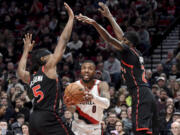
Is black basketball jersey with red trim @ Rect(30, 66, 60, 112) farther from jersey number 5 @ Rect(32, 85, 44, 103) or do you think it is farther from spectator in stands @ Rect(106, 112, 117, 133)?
spectator in stands @ Rect(106, 112, 117, 133)

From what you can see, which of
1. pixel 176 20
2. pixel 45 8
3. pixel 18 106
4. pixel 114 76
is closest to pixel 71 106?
pixel 18 106

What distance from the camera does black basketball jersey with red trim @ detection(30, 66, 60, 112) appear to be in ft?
18.3

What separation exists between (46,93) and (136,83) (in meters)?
1.52

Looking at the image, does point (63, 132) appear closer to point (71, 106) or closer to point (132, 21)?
point (71, 106)

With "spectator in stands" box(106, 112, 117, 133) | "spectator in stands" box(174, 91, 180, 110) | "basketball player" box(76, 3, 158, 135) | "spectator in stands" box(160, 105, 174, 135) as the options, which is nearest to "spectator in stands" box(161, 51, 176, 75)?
"spectator in stands" box(174, 91, 180, 110)

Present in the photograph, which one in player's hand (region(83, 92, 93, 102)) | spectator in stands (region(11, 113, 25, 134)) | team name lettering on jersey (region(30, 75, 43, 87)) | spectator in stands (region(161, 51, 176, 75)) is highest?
spectator in stands (region(161, 51, 176, 75))

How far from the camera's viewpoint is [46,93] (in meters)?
5.59

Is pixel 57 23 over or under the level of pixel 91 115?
over

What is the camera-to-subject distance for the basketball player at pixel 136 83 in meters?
6.28

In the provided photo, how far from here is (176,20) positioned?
16.0m

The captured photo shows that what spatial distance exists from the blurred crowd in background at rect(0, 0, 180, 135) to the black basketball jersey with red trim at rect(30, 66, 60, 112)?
3.71 meters

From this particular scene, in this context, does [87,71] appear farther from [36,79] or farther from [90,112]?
[36,79]

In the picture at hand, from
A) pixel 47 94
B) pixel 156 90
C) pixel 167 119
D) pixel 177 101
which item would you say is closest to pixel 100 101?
pixel 47 94

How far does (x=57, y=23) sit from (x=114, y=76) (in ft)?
13.7
